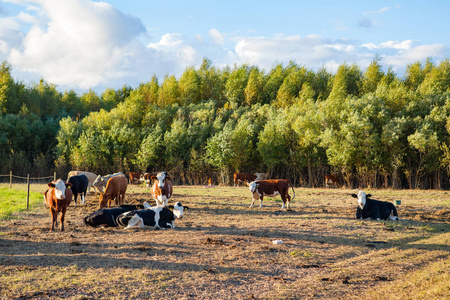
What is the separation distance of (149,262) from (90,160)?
31.5m

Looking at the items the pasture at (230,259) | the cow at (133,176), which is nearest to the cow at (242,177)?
the cow at (133,176)

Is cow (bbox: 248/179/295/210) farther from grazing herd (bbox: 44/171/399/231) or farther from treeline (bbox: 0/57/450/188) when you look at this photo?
treeline (bbox: 0/57/450/188)

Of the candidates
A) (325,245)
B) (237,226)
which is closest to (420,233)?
(325,245)

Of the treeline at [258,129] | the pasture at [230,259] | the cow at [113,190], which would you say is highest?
the treeline at [258,129]

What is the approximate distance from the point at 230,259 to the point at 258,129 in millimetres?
30233

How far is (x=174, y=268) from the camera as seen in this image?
24.8ft

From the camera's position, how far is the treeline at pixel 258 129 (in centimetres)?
2998

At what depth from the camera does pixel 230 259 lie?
8336 mm

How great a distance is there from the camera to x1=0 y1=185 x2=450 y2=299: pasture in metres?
6.38

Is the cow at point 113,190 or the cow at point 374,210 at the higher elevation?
the cow at point 113,190

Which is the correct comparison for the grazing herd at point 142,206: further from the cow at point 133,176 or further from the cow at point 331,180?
the cow at point 331,180

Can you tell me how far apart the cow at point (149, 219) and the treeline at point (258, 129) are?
2072 cm

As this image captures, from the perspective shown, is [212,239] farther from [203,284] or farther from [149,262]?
[203,284]

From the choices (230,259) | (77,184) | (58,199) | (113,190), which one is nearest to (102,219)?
(58,199)
